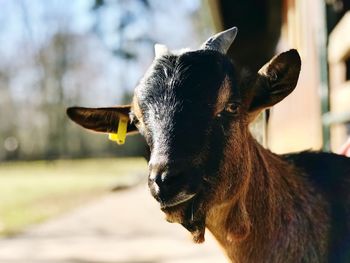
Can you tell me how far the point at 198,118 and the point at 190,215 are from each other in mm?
388

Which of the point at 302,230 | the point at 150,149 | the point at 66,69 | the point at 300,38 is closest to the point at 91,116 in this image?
the point at 150,149

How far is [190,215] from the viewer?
8.71 feet

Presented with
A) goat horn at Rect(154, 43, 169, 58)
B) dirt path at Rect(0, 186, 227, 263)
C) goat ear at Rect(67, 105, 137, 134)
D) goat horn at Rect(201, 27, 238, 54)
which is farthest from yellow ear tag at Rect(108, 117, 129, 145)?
dirt path at Rect(0, 186, 227, 263)

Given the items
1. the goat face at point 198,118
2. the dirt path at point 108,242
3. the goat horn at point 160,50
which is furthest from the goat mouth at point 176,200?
the dirt path at point 108,242

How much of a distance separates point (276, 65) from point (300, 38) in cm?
476

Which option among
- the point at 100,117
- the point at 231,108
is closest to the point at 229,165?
the point at 231,108

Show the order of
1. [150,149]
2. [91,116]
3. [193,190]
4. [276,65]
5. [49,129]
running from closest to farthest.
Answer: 1. [193,190]
2. [150,149]
3. [276,65]
4. [91,116]
5. [49,129]

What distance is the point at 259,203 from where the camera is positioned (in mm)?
3053

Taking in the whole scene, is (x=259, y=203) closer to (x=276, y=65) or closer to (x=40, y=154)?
(x=276, y=65)

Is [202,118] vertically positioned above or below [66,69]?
above

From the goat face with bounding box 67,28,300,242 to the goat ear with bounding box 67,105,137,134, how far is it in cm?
19

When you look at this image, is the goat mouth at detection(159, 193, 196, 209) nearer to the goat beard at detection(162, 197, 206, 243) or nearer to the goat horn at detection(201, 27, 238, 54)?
the goat beard at detection(162, 197, 206, 243)

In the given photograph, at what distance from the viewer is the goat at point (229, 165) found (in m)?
2.62

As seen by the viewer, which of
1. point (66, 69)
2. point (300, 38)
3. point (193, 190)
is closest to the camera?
point (193, 190)
